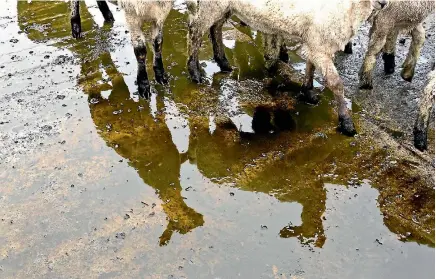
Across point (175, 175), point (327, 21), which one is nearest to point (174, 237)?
point (175, 175)

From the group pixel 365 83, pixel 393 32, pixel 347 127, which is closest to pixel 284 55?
pixel 365 83

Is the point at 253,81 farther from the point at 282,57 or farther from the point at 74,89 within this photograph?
the point at 74,89

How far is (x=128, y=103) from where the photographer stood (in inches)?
279

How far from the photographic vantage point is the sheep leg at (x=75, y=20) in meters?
8.98

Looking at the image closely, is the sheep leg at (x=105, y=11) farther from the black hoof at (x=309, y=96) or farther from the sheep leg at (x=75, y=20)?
the black hoof at (x=309, y=96)

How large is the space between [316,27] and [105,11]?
5.05 meters

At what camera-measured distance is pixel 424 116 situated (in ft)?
19.2

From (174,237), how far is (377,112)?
3617 millimetres

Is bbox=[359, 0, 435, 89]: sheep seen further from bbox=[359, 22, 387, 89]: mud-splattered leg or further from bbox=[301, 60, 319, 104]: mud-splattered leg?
bbox=[301, 60, 319, 104]: mud-splattered leg

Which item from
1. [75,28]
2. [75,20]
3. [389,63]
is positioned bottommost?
[75,28]

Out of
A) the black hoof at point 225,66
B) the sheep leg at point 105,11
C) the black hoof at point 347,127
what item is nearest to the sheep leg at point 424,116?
the black hoof at point 347,127

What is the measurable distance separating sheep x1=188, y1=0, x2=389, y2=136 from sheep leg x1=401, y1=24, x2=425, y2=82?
5.70 feet

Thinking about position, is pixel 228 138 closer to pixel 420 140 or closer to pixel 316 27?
pixel 316 27

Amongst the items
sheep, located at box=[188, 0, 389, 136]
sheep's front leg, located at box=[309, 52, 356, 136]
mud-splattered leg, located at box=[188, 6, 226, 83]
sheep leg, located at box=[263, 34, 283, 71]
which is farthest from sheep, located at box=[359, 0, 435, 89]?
mud-splattered leg, located at box=[188, 6, 226, 83]
